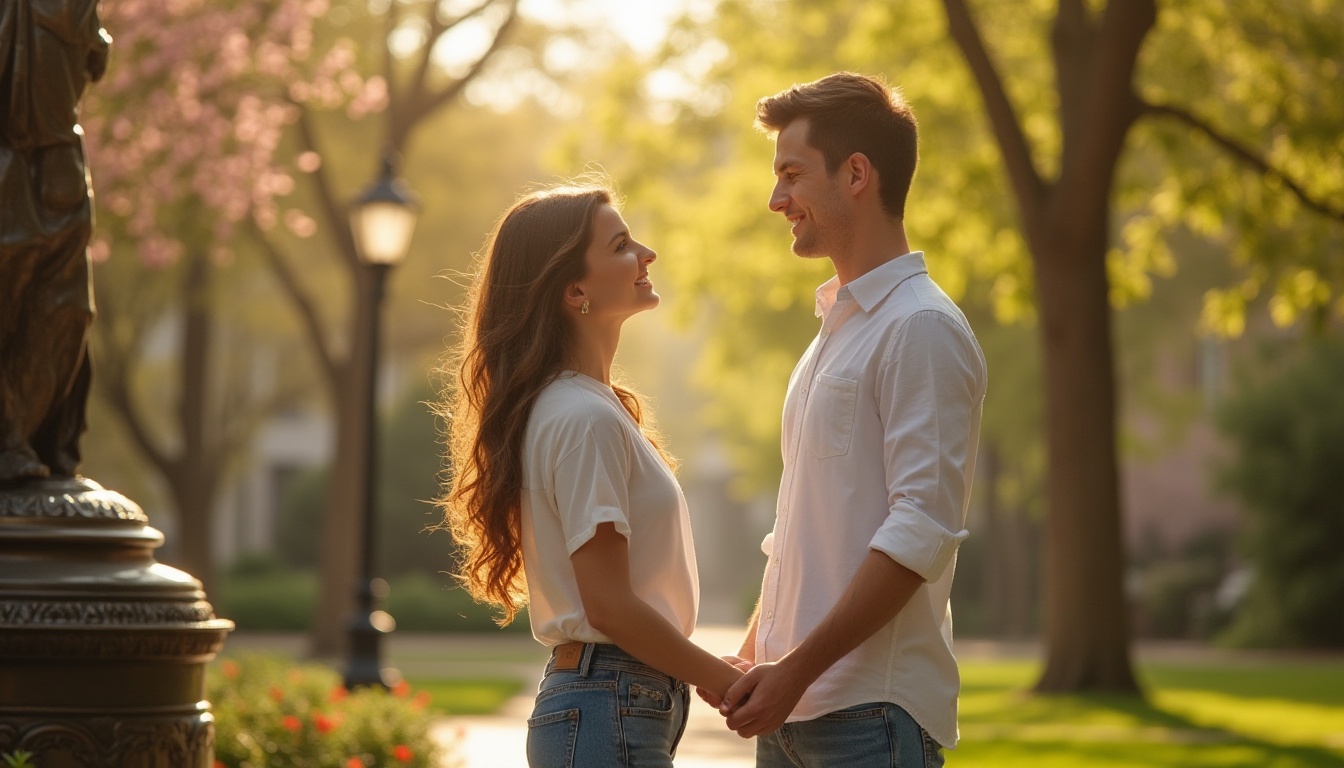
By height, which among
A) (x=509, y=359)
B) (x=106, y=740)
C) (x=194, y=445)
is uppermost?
(x=509, y=359)

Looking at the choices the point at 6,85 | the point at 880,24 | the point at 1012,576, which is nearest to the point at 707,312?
the point at 1012,576

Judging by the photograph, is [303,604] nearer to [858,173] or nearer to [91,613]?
[91,613]

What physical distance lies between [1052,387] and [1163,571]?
58.1ft

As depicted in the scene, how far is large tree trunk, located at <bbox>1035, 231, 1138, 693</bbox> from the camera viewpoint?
17.2m

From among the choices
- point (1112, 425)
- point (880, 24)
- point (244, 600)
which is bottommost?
point (244, 600)

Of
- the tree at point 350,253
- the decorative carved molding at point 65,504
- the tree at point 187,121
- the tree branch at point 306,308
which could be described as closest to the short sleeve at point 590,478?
the decorative carved molding at point 65,504

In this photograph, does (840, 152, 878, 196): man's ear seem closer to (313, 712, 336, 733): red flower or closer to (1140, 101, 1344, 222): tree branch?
(313, 712, 336, 733): red flower

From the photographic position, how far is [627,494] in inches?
155

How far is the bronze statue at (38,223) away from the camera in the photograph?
548 cm

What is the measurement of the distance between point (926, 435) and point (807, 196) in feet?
2.12

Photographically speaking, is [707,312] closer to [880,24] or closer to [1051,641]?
[880,24]

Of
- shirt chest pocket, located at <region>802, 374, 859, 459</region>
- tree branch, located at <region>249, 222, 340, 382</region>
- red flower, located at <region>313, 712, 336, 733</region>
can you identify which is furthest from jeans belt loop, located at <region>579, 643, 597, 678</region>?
tree branch, located at <region>249, 222, 340, 382</region>

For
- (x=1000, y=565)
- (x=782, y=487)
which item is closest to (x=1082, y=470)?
→ (x=782, y=487)

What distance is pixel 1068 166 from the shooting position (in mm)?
17344
